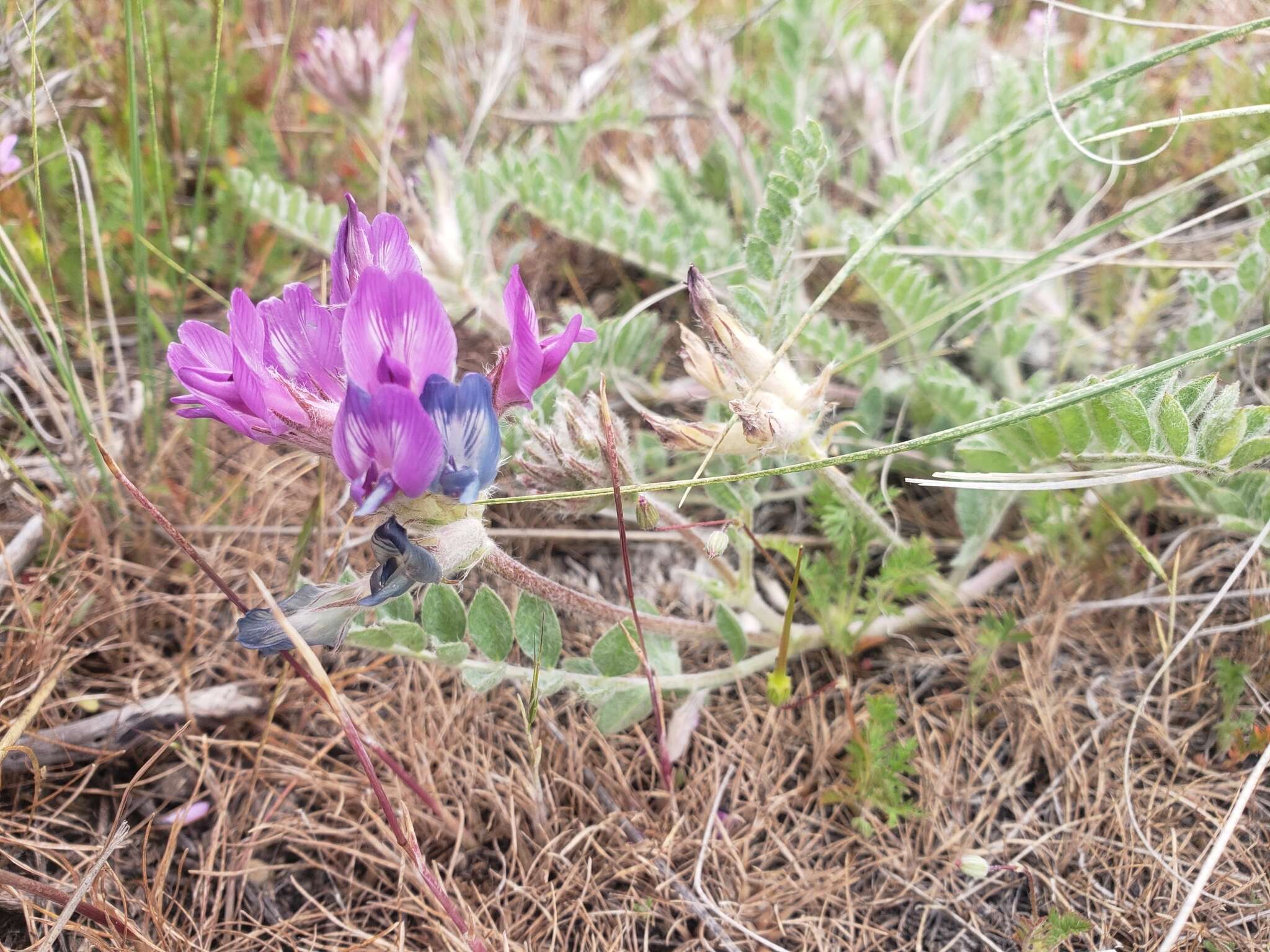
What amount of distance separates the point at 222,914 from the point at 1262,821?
5.90 ft

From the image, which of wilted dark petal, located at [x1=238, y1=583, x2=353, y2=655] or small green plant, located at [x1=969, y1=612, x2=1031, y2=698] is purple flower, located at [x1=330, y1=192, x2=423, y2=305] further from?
small green plant, located at [x1=969, y1=612, x2=1031, y2=698]

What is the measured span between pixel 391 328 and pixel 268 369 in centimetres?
21

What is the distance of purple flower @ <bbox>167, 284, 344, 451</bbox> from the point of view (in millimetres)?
1277

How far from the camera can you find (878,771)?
67.8 inches

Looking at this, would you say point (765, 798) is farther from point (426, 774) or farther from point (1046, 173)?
point (1046, 173)

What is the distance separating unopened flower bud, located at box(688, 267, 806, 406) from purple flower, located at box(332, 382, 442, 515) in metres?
0.55

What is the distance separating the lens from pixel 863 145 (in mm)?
2701

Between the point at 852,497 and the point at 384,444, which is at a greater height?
the point at 384,444

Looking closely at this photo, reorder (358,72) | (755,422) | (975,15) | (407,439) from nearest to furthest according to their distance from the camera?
(407,439), (755,422), (358,72), (975,15)

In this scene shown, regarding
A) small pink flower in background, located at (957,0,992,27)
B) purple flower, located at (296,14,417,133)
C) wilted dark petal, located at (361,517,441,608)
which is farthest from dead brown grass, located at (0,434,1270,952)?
small pink flower in background, located at (957,0,992,27)

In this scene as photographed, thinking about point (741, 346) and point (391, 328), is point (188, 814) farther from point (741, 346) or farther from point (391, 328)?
point (741, 346)

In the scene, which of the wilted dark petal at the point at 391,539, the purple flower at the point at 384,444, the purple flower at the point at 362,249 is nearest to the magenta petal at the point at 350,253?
the purple flower at the point at 362,249

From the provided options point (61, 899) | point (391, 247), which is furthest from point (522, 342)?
point (61, 899)

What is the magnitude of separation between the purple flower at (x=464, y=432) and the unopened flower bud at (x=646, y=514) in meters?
0.34
